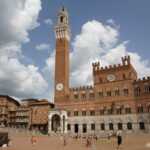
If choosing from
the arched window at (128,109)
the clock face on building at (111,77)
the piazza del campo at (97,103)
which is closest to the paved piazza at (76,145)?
the piazza del campo at (97,103)

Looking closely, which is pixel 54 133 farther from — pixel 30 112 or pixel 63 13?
pixel 63 13

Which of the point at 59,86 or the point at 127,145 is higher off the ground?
the point at 59,86

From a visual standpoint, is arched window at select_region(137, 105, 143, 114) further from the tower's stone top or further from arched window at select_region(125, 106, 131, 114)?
the tower's stone top

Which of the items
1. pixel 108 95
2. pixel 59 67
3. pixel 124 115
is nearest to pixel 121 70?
pixel 108 95

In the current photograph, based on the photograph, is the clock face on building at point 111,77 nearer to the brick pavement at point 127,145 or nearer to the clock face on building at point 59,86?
the clock face on building at point 59,86

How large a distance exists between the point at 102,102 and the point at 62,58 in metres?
17.3

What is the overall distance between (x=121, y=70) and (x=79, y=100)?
13.8 m

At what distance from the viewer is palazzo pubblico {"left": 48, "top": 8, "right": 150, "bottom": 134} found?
5534 cm

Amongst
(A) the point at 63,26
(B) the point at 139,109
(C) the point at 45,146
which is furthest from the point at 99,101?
(C) the point at 45,146

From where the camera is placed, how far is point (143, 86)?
55312 millimetres

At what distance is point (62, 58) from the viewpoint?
221 ft

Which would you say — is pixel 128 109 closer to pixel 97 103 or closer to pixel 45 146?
pixel 97 103

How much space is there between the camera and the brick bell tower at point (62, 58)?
65438 millimetres

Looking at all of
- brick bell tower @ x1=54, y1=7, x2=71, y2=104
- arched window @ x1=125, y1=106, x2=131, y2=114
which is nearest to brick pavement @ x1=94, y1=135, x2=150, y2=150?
arched window @ x1=125, y1=106, x2=131, y2=114
